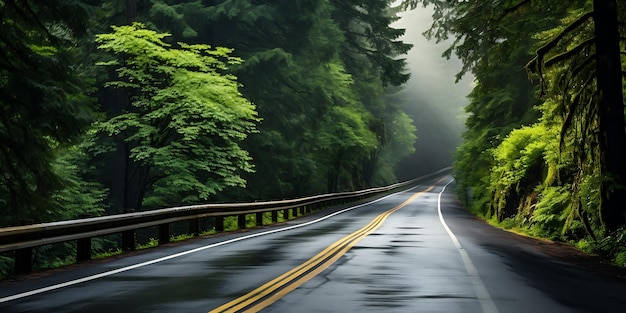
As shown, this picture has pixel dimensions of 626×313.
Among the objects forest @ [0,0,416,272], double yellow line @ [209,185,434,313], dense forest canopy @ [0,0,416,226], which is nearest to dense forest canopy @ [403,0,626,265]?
double yellow line @ [209,185,434,313]

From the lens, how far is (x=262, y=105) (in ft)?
139

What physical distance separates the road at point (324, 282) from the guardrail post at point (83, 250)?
670 mm

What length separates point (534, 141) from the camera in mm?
30312

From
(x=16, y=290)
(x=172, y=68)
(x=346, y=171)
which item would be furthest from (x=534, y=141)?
(x=346, y=171)

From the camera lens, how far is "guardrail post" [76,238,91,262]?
1574cm

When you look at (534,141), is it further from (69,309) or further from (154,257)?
(69,309)

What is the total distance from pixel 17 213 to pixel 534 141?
19.8 meters

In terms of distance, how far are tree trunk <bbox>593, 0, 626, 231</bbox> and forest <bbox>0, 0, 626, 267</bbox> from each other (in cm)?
3

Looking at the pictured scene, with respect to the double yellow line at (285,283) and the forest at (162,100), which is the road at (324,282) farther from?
the forest at (162,100)

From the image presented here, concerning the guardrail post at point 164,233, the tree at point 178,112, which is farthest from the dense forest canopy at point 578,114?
the guardrail post at point 164,233

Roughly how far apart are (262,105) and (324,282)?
102ft

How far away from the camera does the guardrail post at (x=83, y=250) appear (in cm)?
1574

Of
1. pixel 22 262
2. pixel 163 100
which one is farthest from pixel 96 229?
pixel 163 100

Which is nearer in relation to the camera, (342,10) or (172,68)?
(172,68)
